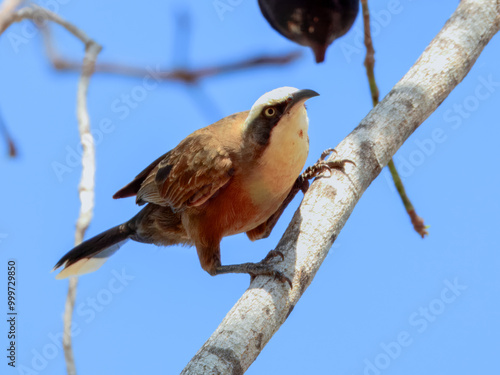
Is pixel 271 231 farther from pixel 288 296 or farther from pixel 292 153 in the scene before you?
pixel 288 296

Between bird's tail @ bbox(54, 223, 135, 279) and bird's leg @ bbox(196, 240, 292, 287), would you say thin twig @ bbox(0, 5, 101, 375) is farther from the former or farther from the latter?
bird's tail @ bbox(54, 223, 135, 279)

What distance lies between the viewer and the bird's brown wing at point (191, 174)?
3.60 m

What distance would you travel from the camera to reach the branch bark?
95.6 inches

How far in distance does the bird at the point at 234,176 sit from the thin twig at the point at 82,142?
766 mm

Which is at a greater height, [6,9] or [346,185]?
[6,9]

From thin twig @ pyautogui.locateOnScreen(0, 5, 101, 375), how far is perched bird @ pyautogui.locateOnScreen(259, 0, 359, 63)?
2.96 feet

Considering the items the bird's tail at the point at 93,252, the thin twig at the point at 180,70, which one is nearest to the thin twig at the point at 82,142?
the thin twig at the point at 180,70

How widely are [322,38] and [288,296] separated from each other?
1.05 meters

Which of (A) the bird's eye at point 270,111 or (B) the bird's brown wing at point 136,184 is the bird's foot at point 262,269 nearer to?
(A) the bird's eye at point 270,111

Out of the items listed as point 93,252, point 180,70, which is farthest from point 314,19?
point 93,252

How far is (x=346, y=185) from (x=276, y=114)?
61 centimetres

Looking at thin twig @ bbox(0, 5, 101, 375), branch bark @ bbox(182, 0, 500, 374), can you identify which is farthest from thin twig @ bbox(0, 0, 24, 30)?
branch bark @ bbox(182, 0, 500, 374)

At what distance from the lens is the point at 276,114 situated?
344 centimetres

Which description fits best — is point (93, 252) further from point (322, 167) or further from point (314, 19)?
point (314, 19)
